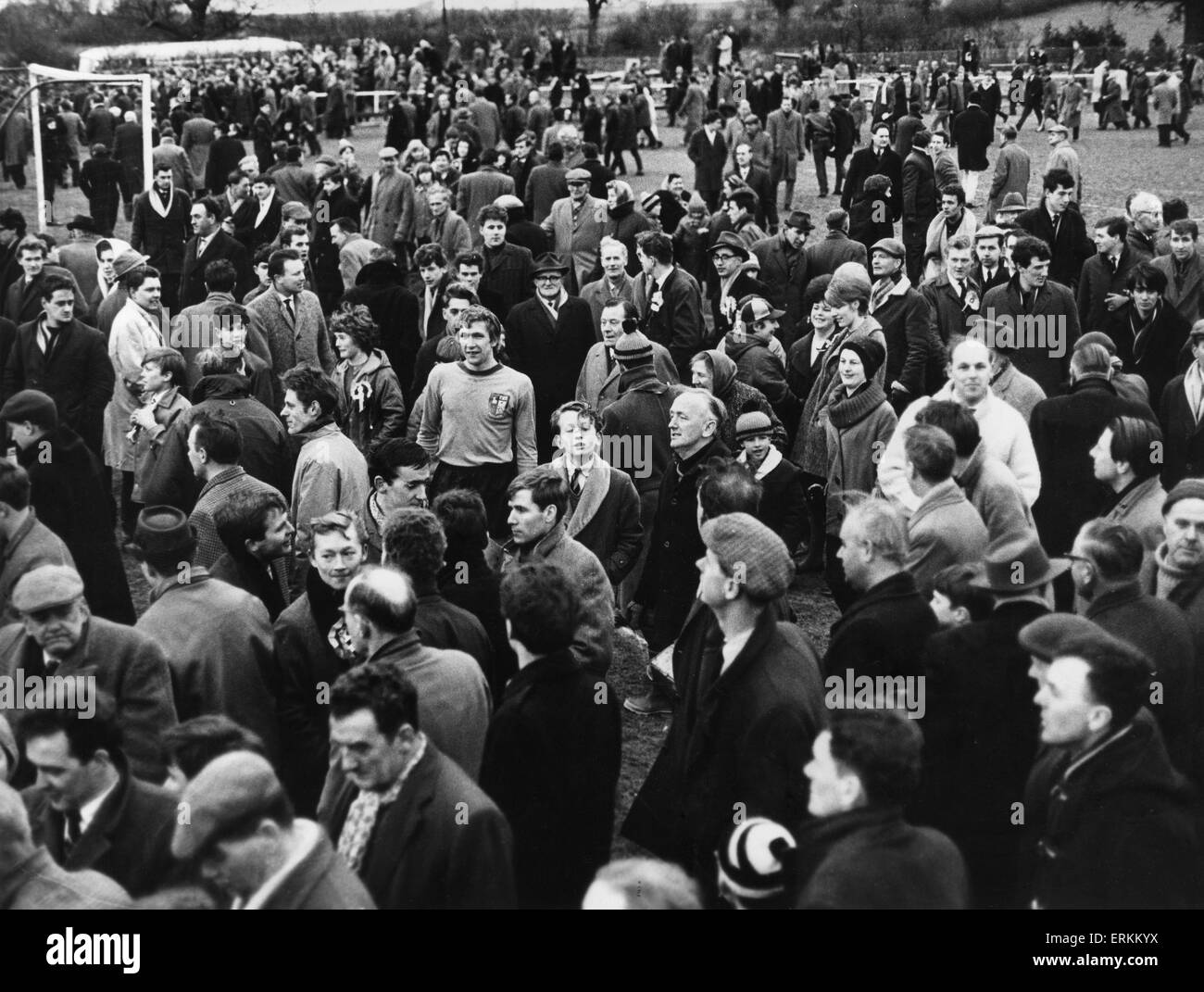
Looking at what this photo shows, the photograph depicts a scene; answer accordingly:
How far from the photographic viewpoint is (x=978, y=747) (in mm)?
4637

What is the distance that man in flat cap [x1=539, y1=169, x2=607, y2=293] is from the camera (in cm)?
1181

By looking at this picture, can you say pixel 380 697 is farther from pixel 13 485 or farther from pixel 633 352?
pixel 633 352

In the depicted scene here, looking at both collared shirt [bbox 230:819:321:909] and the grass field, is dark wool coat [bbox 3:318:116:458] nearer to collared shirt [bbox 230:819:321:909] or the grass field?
collared shirt [bbox 230:819:321:909]

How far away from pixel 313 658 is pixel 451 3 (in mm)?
60637

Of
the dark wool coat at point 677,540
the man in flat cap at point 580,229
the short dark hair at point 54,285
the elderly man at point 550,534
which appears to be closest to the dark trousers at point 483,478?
the dark wool coat at point 677,540

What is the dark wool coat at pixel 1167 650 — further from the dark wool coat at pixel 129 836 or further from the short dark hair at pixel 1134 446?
the dark wool coat at pixel 129 836

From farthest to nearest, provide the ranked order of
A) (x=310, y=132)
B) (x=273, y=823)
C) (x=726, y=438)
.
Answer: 1. (x=310, y=132)
2. (x=726, y=438)
3. (x=273, y=823)

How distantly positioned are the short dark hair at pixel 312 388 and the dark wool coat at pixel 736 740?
2250 millimetres

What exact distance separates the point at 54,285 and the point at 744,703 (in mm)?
5389

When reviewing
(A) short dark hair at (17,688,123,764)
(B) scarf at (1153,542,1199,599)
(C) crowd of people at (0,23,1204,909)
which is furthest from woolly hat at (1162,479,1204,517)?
(A) short dark hair at (17,688,123,764)

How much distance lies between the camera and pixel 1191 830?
3865 mm
